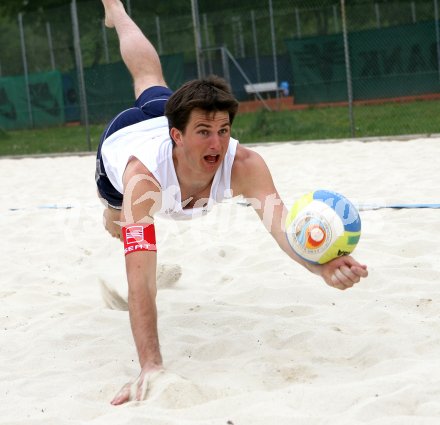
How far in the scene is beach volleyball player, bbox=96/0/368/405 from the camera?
9.13 feet

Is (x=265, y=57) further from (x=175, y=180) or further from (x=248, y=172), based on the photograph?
(x=175, y=180)

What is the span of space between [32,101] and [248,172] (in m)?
13.9

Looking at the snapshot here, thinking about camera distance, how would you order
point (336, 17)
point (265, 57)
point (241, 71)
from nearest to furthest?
point (241, 71), point (265, 57), point (336, 17)

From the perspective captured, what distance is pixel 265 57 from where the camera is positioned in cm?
1557

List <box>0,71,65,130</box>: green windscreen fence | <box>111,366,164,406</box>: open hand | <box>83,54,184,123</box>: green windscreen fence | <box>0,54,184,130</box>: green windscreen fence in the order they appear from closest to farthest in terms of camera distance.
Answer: <box>111,366,164,406</box>: open hand
<box>83,54,184,123</box>: green windscreen fence
<box>0,54,184,130</box>: green windscreen fence
<box>0,71,65,130</box>: green windscreen fence

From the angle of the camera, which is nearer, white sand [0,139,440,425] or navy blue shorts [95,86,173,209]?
white sand [0,139,440,425]

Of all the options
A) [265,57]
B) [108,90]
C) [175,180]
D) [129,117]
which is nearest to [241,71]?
[265,57]

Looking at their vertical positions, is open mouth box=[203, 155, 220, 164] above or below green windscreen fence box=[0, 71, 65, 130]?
below

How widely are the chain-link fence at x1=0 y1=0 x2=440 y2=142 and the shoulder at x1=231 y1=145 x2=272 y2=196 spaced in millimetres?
7423

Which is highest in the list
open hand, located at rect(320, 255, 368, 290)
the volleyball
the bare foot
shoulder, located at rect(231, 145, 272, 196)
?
the bare foot

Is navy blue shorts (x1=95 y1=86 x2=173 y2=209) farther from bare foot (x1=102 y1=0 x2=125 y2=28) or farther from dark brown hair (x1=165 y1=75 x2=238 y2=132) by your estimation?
bare foot (x1=102 y1=0 x2=125 y2=28)

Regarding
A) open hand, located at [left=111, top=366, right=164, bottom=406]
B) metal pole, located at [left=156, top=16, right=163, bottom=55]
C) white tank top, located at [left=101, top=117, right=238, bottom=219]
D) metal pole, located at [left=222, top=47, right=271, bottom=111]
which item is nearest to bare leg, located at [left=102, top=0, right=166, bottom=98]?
white tank top, located at [left=101, top=117, right=238, bottom=219]

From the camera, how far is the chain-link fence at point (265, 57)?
1307 centimetres

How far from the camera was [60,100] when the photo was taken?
16.5 metres
